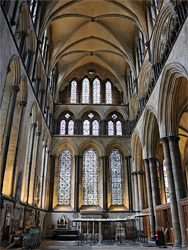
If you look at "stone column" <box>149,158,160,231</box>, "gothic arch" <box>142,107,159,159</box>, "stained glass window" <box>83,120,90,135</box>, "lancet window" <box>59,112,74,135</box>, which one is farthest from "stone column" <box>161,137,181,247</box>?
"lancet window" <box>59,112,74,135</box>

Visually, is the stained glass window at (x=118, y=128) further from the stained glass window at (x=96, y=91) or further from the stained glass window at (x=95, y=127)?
the stained glass window at (x=96, y=91)

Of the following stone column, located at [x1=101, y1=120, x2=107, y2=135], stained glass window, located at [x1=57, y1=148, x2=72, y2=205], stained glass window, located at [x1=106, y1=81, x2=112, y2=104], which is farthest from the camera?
stained glass window, located at [x1=106, y1=81, x2=112, y2=104]

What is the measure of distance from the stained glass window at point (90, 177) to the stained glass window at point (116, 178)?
1235mm

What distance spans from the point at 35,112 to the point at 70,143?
6.19 metres

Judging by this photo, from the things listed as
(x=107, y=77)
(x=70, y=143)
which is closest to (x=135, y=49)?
(x=107, y=77)

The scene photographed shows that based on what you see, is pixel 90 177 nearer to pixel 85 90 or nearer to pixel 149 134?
pixel 149 134

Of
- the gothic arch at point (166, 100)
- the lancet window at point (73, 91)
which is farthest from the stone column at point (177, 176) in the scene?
the lancet window at point (73, 91)

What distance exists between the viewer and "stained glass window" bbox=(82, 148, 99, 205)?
61.7ft

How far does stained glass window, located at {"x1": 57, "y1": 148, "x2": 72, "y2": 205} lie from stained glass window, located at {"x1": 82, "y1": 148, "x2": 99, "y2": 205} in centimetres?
119

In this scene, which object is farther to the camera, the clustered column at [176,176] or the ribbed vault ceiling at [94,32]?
the ribbed vault ceiling at [94,32]

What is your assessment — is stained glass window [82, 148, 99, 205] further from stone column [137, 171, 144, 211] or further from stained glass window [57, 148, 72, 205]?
stone column [137, 171, 144, 211]

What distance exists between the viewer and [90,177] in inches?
766

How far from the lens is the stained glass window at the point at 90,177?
1880cm

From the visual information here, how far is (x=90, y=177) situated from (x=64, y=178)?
2104 mm
